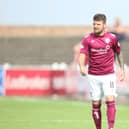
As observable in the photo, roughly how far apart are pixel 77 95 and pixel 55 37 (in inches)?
531

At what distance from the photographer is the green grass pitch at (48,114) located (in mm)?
17156

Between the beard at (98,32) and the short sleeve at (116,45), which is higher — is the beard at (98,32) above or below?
above

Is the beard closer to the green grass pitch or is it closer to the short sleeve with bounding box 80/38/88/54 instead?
the short sleeve with bounding box 80/38/88/54

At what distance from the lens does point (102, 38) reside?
574 inches

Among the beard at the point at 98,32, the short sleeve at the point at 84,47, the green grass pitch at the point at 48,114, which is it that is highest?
the beard at the point at 98,32

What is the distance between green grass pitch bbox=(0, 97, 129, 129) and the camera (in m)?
17.2

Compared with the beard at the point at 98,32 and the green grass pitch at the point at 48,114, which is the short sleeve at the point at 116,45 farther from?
the green grass pitch at the point at 48,114

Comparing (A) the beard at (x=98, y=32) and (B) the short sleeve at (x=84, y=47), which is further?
(B) the short sleeve at (x=84, y=47)

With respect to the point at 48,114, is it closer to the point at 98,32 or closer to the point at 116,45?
the point at 116,45

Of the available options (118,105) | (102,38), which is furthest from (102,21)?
(118,105)

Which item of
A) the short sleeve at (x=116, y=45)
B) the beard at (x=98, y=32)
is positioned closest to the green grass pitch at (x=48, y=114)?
the short sleeve at (x=116, y=45)

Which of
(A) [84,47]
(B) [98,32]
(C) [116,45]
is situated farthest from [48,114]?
(B) [98,32]

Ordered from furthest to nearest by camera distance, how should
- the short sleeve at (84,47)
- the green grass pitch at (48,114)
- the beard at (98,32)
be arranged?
the green grass pitch at (48,114), the short sleeve at (84,47), the beard at (98,32)

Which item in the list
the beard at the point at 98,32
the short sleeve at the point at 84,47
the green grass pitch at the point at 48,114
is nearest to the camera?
the beard at the point at 98,32
